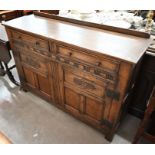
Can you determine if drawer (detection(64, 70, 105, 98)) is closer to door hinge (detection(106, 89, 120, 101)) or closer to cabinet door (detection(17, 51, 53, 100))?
door hinge (detection(106, 89, 120, 101))

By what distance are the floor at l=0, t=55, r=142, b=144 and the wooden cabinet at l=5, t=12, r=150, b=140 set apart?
0.42ft

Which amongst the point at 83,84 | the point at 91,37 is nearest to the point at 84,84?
the point at 83,84

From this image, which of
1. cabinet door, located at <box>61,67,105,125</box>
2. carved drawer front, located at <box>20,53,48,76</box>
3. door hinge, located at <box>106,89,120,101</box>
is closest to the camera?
door hinge, located at <box>106,89,120,101</box>

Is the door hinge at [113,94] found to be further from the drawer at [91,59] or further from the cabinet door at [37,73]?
the cabinet door at [37,73]

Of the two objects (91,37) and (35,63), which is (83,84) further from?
(35,63)

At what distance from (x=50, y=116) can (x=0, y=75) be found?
4.04ft

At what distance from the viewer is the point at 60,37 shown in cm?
128

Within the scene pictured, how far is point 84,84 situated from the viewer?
1359mm

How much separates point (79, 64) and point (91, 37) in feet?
0.83

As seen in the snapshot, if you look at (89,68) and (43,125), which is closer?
(89,68)

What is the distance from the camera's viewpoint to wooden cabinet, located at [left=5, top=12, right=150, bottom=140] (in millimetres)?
1116

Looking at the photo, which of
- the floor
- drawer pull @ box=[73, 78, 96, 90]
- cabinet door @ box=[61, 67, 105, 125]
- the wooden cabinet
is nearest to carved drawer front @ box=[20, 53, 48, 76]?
the wooden cabinet

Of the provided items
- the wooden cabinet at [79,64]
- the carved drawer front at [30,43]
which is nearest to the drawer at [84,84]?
the wooden cabinet at [79,64]
